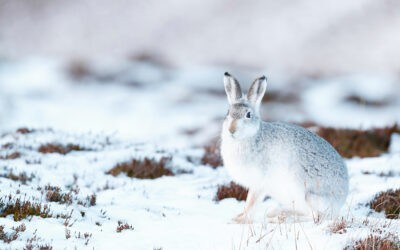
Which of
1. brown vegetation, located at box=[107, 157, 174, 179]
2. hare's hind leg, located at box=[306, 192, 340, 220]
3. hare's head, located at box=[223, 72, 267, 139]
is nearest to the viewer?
hare's head, located at box=[223, 72, 267, 139]

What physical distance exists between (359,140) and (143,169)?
6671 millimetres

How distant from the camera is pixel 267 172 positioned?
716 centimetres

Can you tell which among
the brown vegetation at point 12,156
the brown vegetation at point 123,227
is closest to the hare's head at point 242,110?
the brown vegetation at point 123,227

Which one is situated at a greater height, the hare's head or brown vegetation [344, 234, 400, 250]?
the hare's head

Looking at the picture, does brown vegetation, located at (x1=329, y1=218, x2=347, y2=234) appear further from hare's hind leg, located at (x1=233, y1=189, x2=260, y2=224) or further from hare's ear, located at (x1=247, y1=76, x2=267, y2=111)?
hare's ear, located at (x1=247, y1=76, x2=267, y2=111)

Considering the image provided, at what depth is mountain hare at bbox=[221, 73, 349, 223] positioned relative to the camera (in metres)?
7.07

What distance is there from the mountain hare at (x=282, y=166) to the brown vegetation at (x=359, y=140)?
22.0 feet

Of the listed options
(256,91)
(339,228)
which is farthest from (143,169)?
(339,228)

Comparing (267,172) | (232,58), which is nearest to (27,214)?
(267,172)

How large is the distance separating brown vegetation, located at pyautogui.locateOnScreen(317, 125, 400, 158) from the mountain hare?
6696 mm

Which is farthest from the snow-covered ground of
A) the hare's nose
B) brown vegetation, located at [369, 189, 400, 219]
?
the hare's nose

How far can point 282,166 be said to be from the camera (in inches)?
282

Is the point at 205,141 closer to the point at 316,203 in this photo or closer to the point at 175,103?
the point at 316,203

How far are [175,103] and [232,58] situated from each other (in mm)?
21451
